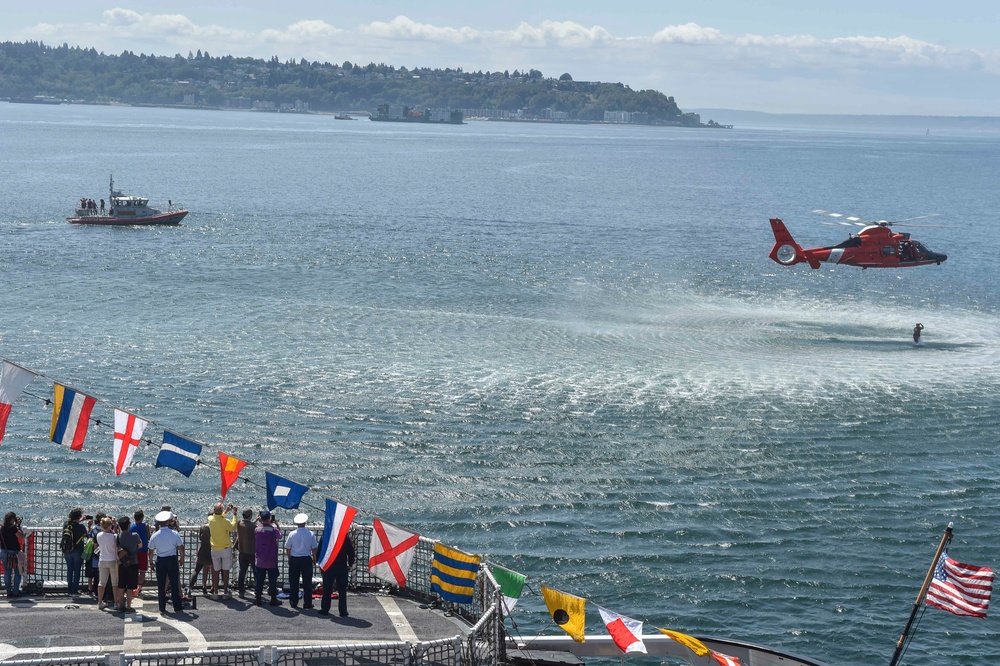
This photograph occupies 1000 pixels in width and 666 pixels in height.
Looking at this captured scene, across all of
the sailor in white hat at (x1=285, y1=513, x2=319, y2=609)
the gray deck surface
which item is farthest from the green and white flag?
the sailor in white hat at (x1=285, y1=513, x2=319, y2=609)

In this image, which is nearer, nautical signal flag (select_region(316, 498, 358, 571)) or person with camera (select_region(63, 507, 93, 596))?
nautical signal flag (select_region(316, 498, 358, 571))

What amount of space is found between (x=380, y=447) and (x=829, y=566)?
50.0 ft

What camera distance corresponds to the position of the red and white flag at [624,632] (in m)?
16.7

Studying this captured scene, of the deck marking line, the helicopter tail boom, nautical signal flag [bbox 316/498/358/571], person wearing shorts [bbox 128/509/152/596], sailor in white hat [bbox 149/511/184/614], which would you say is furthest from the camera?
the helicopter tail boom

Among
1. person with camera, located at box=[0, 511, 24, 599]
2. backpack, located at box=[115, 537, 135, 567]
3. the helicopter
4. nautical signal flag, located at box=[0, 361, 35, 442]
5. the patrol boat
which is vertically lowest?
person with camera, located at box=[0, 511, 24, 599]

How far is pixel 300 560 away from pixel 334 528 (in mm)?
1008

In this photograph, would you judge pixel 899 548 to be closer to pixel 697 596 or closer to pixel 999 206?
pixel 697 596

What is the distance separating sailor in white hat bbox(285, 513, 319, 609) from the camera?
731 inches

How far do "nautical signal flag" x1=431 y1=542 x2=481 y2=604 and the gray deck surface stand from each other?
493 millimetres

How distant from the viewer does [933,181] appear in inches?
7736

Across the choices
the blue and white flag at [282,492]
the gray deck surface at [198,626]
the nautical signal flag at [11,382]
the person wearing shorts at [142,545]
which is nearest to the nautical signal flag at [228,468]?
the blue and white flag at [282,492]

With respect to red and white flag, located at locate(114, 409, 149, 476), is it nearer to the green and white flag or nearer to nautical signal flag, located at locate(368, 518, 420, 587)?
nautical signal flag, located at locate(368, 518, 420, 587)

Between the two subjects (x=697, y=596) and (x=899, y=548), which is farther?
(x=899, y=548)

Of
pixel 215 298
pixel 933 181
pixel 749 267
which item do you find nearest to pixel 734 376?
pixel 215 298
